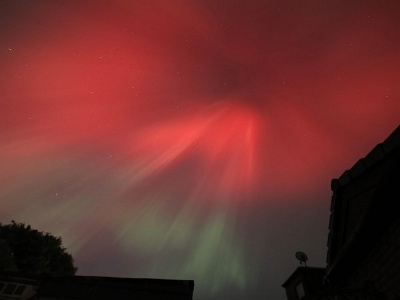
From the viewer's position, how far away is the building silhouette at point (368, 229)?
721 centimetres

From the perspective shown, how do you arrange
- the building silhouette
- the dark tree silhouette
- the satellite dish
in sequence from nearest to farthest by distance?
the building silhouette
the satellite dish
the dark tree silhouette

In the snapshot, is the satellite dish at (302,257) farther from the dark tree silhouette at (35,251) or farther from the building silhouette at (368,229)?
the dark tree silhouette at (35,251)

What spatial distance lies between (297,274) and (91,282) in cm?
1649

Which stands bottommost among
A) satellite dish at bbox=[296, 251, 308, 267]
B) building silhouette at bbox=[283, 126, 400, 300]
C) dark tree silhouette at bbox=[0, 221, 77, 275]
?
building silhouette at bbox=[283, 126, 400, 300]

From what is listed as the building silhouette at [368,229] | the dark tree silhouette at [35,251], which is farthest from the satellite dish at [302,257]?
the dark tree silhouette at [35,251]

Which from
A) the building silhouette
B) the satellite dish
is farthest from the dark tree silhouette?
the building silhouette

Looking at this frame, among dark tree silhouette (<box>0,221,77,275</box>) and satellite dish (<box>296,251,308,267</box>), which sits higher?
dark tree silhouette (<box>0,221,77,275</box>)

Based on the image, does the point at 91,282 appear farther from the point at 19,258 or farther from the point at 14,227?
the point at 14,227

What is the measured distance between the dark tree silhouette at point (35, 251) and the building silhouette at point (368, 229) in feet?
126

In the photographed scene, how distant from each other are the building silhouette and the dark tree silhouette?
38.3 meters

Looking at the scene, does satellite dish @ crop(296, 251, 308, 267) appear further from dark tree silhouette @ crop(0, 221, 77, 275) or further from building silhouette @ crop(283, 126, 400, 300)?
dark tree silhouette @ crop(0, 221, 77, 275)

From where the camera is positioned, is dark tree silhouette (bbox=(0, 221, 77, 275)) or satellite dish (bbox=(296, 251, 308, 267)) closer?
satellite dish (bbox=(296, 251, 308, 267))

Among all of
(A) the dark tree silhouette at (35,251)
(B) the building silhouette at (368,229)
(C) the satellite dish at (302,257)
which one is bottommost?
(B) the building silhouette at (368,229)

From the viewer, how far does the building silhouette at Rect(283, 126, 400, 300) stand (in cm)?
721
